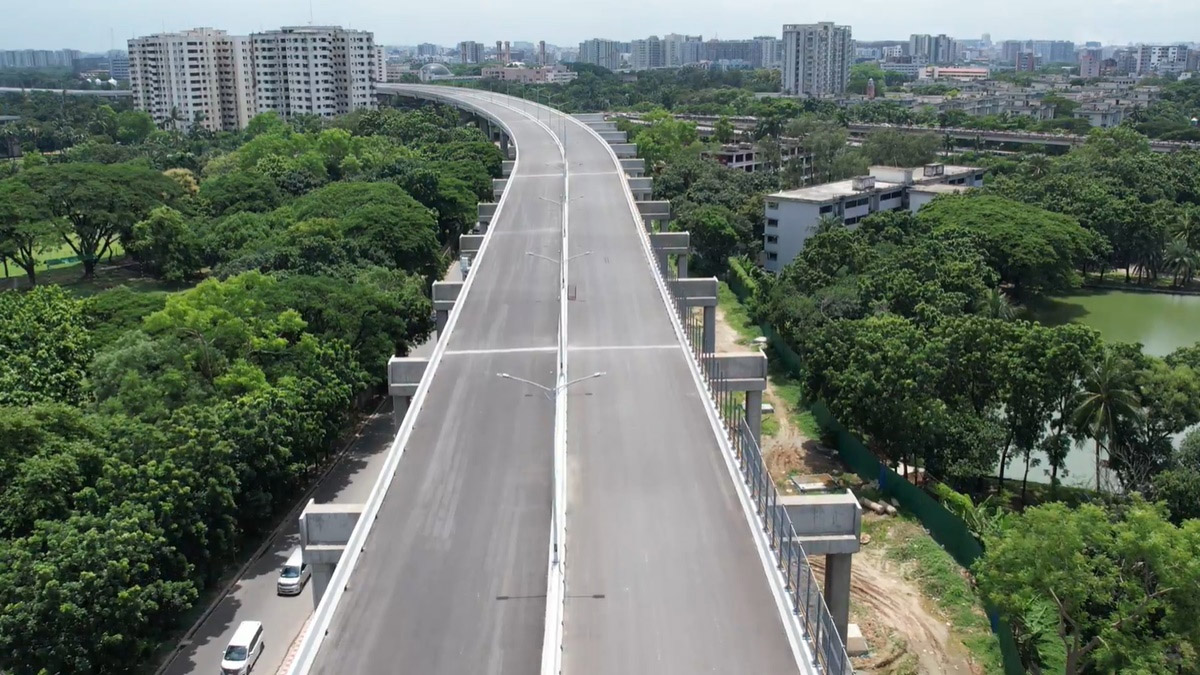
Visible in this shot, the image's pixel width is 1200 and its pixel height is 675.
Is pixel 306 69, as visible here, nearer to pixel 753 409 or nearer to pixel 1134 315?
pixel 1134 315

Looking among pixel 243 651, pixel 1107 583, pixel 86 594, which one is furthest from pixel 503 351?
pixel 1107 583

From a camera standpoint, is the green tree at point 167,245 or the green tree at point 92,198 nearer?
the green tree at point 167,245

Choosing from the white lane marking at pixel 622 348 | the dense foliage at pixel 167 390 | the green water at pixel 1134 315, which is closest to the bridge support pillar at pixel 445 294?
the dense foliage at pixel 167 390

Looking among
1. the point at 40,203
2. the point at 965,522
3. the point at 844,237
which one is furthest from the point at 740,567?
the point at 40,203

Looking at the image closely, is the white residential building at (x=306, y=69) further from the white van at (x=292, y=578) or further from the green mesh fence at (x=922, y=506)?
the white van at (x=292, y=578)

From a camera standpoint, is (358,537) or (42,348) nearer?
(358,537)
